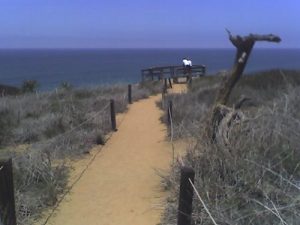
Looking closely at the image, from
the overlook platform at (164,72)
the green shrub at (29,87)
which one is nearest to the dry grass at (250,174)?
the green shrub at (29,87)

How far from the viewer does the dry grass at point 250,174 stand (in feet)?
22.9

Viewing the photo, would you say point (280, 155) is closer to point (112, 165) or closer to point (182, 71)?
point (112, 165)

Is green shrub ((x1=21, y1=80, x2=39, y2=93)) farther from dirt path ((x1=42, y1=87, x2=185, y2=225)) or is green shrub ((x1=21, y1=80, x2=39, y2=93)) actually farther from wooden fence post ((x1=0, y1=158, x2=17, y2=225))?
wooden fence post ((x1=0, y1=158, x2=17, y2=225))

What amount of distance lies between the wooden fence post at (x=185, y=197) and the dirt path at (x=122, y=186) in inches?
46.7

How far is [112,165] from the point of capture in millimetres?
11875

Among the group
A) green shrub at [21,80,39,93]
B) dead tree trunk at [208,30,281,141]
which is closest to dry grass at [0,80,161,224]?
dead tree trunk at [208,30,281,141]

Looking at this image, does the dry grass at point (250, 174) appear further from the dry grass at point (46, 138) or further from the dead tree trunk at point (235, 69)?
the dry grass at point (46, 138)

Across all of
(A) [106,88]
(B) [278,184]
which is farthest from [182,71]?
(B) [278,184]

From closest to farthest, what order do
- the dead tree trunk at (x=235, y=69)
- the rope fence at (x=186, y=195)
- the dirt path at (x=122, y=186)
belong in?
the rope fence at (x=186, y=195), the dirt path at (x=122, y=186), the dead tree trunk at (x=235, y=69)

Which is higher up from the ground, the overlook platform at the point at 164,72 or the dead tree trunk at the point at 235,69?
the dead tree trunk at the point at 235,69

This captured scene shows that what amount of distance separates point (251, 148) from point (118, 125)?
9434mm

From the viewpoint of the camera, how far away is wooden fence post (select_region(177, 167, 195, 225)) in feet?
22.1

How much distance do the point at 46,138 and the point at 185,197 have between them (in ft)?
29.1

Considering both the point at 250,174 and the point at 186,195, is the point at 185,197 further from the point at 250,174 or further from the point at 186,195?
the point at 250,174
